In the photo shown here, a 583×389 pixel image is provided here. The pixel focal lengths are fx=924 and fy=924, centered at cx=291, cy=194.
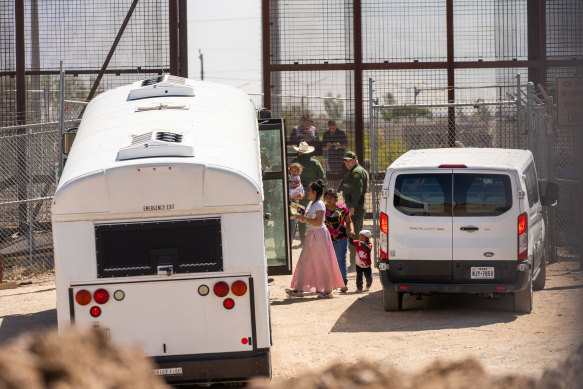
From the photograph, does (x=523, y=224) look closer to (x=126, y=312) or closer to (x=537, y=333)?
(x=537, y=333)

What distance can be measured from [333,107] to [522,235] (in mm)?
10159

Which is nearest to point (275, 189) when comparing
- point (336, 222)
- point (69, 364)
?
point (336, 222)

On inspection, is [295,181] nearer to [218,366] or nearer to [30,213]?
[30,213]

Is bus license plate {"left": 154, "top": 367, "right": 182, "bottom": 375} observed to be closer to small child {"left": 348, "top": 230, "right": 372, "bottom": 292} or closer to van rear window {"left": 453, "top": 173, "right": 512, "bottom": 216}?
van rear window {"left": 453, "top": 173, "right": 512, "bottom": 216}

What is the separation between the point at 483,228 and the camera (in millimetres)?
11125

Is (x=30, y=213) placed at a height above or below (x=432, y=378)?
below

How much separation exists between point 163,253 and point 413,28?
1336 centimetres

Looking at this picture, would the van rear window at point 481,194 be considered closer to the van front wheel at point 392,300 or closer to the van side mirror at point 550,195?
the van front wheel at point 392,300

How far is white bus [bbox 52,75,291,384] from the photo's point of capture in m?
7.96

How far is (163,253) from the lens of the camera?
26.5ft

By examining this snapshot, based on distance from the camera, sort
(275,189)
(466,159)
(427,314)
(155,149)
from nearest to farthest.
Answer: (155,149), (466,159), (275,189), (427,314)

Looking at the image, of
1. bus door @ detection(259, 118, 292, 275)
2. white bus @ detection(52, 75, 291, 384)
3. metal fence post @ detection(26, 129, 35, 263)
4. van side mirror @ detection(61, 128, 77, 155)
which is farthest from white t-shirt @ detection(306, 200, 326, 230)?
metal fence post @ detection(26, 129, 35, 263)

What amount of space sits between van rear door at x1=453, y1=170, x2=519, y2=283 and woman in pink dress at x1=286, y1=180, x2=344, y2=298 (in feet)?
7.57

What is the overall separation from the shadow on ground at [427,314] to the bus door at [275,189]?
108 cm
